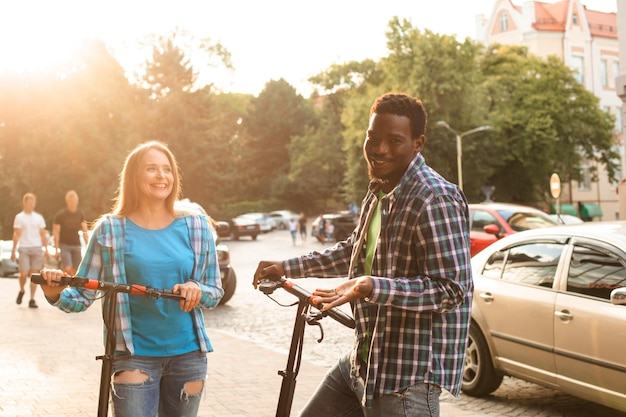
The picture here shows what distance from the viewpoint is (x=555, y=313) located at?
628 centimetres

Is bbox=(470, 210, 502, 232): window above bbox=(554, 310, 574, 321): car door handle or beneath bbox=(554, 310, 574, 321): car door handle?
above

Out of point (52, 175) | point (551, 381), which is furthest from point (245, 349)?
point (52, 175)

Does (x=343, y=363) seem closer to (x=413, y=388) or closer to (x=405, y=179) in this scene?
(x=413, y=388)

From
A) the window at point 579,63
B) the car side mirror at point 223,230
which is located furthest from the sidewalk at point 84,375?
the window at point 579,63

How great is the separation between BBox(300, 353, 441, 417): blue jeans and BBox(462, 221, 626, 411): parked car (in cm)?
271

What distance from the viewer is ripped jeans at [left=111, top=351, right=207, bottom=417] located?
340cm

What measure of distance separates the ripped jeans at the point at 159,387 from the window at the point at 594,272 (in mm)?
3503

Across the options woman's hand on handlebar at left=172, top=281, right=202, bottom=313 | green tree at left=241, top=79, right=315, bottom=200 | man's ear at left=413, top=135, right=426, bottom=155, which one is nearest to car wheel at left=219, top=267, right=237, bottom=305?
woman's hand on handlebar at left=172, top=281, right=202, bottom=313

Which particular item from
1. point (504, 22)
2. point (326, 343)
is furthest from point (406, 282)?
point (504, 22)

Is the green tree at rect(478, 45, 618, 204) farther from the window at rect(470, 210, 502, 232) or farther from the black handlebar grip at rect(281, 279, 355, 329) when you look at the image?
the black handlebar grip at rect(281, 279, 355, 329)

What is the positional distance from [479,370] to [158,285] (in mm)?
4288

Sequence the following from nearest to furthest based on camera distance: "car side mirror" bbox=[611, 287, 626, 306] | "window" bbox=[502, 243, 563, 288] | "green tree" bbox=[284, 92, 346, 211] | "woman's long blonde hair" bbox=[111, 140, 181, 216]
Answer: "woman's long blonde hair" bbox=[111, 140, 181, 216] → "car side mirror" bbox=[611, 287, 626, 306] → "window" bbox=[502, 243, 563, 288] → "green tree" bbox=[284, 92, 346, 211]

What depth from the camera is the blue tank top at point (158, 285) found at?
347cm

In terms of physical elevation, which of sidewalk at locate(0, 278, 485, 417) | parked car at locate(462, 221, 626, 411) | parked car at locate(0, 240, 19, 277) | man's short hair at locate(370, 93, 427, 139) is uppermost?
man's short hair at locate(370, 93, 427, 139)
